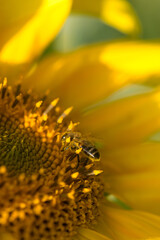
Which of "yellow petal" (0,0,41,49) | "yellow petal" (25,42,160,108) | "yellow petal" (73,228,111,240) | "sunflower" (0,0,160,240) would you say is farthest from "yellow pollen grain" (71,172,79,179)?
"yellow petal" (0,0,41,49)

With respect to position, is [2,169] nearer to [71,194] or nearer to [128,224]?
[71,194]

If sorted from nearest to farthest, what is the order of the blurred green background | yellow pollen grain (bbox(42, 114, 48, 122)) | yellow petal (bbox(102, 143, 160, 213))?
yellow pollen grain (bbox(42, 114, 48, 122)), yellow petal (bbox(102, 143, 160, 213)), the blurred green background

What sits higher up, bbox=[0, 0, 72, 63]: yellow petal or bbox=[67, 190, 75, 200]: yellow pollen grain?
bbox=[0, 0, 72, 63]: yellow petal

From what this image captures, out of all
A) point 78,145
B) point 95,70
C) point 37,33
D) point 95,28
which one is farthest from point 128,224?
point 95,28

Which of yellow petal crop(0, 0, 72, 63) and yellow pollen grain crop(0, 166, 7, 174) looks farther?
yellow petal crop(0, 0, 72, 63)

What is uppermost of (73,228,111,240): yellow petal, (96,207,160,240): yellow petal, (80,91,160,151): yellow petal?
(80,91,160,151): yellow petal

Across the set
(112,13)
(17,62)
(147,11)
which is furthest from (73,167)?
(147,11)

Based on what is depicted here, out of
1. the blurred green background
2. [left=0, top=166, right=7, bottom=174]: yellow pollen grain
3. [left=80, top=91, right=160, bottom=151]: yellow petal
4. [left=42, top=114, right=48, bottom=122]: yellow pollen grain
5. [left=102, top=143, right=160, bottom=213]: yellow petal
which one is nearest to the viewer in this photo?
[left=0, top=166, right=7, bottom=174]: yellow pollen grain

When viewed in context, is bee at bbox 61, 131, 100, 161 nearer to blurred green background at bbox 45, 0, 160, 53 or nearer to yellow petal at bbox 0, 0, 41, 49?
yellow petal at bbox 0, 0, 41, 49

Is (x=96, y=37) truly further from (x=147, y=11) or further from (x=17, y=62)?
(x=17, y=62)
